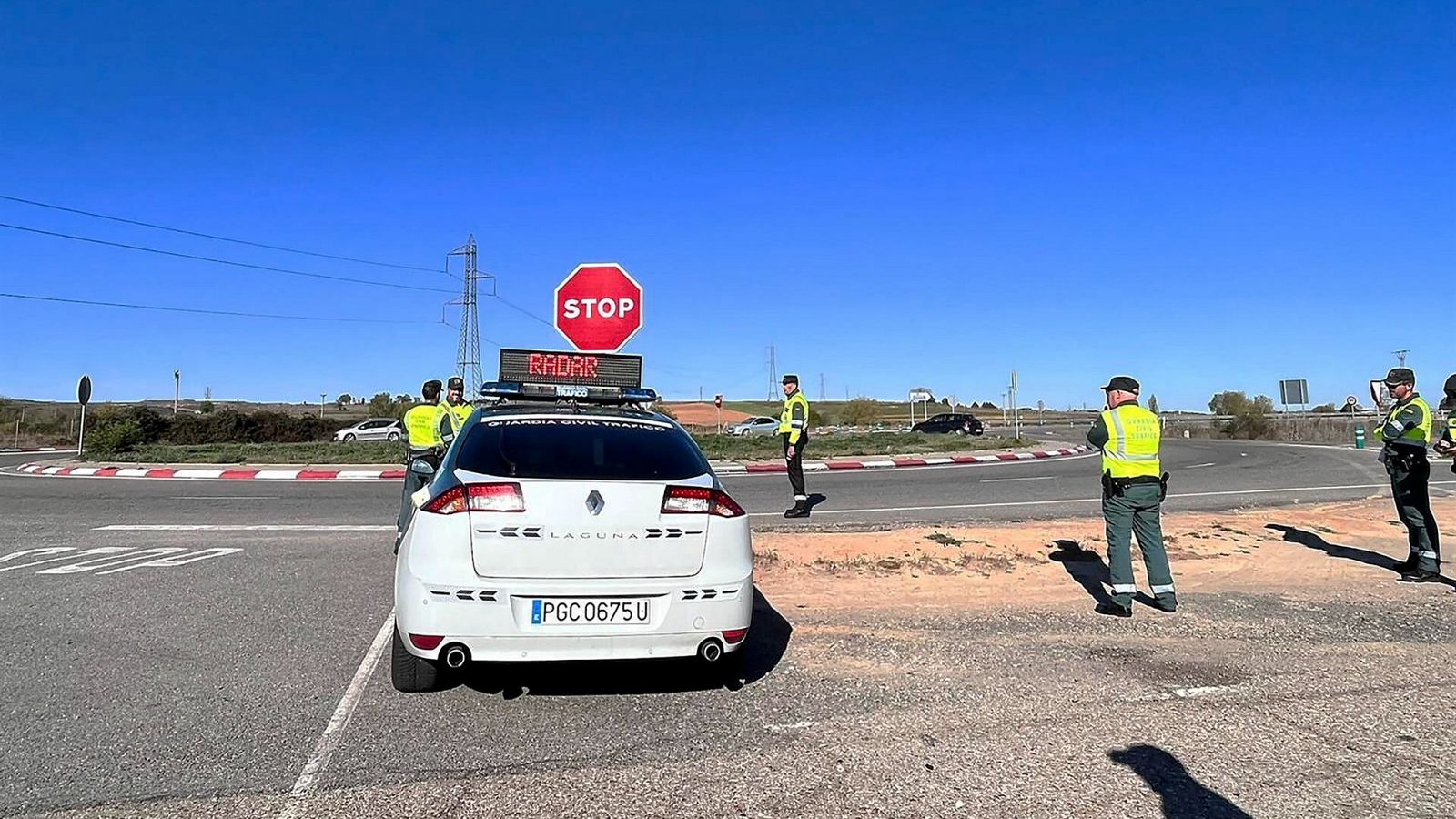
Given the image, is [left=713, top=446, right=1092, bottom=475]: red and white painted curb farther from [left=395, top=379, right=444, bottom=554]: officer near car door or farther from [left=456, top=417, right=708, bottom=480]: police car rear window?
[left=456, top=417, right=708, bottom=480]: police car rear window

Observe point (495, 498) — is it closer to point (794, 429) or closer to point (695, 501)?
point (695, 501)

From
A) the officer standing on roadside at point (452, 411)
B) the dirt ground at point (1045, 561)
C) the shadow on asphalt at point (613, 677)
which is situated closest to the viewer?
the shadow on asphalt at point (613, 677)

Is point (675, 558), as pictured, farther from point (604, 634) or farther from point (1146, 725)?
point (1146, 725)

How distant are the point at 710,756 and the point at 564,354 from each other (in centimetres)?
457

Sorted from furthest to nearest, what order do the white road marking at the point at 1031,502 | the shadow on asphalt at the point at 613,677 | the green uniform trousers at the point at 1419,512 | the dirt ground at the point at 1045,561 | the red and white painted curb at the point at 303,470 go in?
the red and white painted curb at the point at 303,470
the white road marking at the point at 1031,502
the green uniform trousers at the point at 1419,512
the dirt ground at the point at 1045,561
the shadow on asphalt at the point at 613,677

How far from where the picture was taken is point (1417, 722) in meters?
3.87

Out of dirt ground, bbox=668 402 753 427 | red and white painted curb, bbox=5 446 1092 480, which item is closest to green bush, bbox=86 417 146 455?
red and white painted curb, bbox=5 446 1092 480

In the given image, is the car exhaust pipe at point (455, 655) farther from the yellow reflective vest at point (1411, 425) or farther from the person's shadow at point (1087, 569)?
the yellow reflective vest at point (1411, 425)

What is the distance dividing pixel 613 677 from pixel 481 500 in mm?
1316

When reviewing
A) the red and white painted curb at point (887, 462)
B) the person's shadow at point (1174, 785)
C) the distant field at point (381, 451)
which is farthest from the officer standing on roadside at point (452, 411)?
the distant field at point (381, 451)

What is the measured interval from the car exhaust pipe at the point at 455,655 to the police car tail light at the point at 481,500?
0.59 m

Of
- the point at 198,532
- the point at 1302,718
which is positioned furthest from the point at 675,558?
the point at 198,532

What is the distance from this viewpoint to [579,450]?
4.30m

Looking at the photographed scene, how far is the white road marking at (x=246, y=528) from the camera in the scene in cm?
1039
